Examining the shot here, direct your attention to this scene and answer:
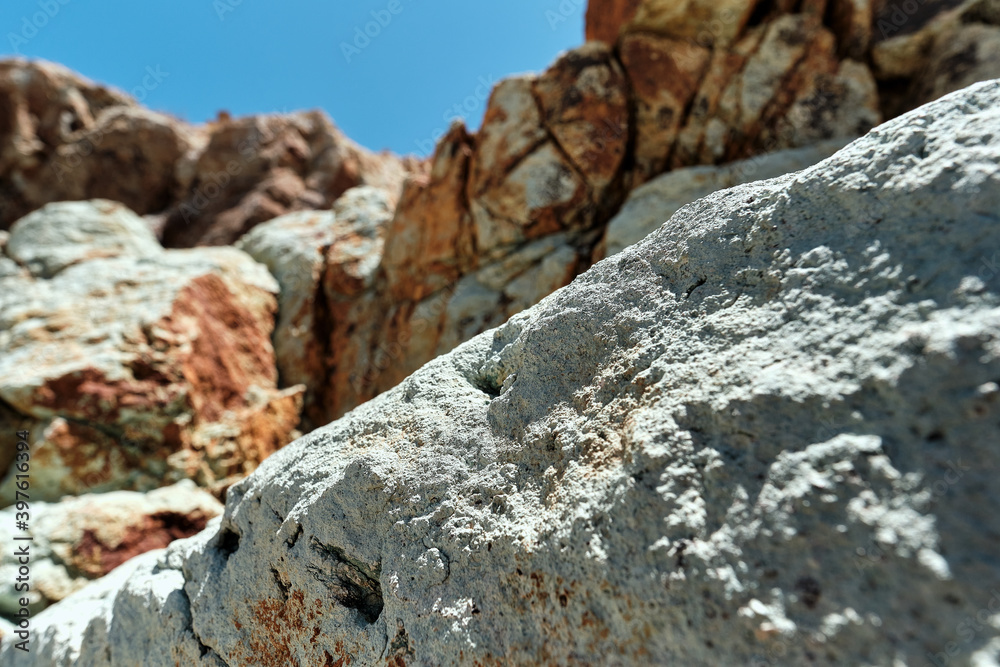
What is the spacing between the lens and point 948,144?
4.96 ft

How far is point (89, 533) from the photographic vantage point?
525 cm

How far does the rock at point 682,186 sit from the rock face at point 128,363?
549cm

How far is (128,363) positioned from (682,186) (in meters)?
7.22

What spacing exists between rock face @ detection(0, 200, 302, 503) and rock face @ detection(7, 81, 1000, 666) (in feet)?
15.2

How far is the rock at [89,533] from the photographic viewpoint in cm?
488

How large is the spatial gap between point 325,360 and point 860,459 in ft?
29.1

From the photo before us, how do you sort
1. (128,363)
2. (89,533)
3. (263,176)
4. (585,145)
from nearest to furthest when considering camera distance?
(89,533) → (128,363) → (585,145) → (263,176)

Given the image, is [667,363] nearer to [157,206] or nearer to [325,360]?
[325,360]

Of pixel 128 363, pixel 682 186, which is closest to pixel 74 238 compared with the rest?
pixel 128 363

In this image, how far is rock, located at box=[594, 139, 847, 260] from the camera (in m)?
6.36

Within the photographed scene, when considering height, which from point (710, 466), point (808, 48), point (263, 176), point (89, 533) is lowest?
point (710, 466)

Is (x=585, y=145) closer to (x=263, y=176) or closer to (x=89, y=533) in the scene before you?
(x=89, y=533)

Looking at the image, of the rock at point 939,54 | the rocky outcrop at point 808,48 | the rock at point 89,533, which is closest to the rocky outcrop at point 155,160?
the rocky outcrop at point 808,48

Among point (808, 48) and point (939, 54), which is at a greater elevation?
point (808, 48)
